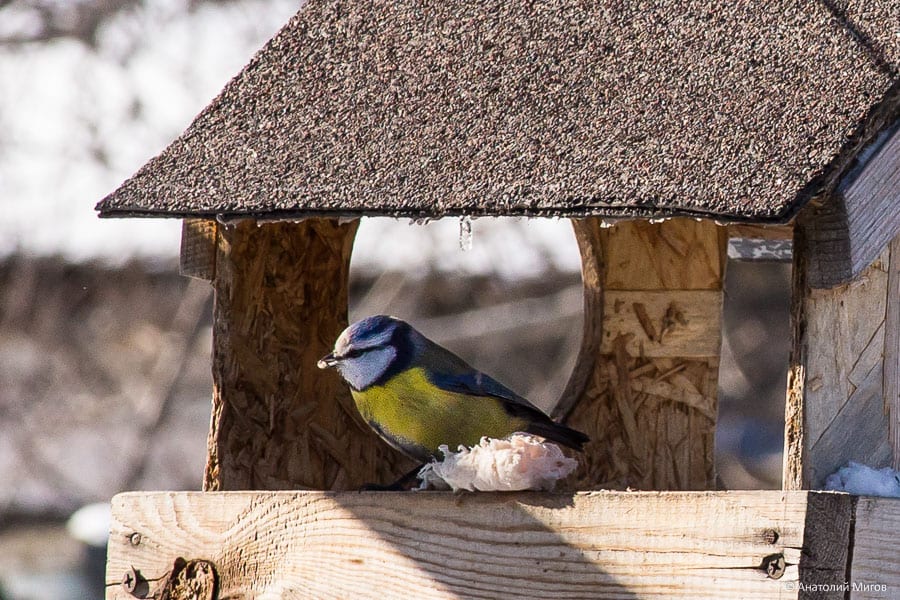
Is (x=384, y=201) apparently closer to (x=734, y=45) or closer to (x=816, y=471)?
(x=734, y=45)

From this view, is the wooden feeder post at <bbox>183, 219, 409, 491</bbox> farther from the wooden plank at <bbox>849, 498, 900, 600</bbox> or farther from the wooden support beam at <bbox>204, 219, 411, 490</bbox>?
the wooden plank at <bbox>849, 498, 900, 600</bbox>

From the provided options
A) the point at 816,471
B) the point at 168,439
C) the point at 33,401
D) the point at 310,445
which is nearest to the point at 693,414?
the point at 310,445

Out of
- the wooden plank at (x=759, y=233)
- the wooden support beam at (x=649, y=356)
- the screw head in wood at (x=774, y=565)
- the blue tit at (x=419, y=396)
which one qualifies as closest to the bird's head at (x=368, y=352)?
the blue tit at (x=419, y=396)

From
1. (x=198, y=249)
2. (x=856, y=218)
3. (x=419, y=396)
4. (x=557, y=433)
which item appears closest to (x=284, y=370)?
(x=198, y=249)

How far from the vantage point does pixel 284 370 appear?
12.5ft

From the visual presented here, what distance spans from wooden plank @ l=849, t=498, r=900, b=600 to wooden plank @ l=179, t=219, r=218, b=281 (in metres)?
1.79

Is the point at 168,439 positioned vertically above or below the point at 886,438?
below

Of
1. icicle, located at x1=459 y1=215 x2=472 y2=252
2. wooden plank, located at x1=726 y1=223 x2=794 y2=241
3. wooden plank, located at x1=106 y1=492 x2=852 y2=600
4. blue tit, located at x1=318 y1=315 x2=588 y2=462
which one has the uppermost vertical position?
wooden plank, located at x1=726 y1=223 x2=794 y2=241

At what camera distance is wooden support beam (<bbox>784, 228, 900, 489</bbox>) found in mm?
2650

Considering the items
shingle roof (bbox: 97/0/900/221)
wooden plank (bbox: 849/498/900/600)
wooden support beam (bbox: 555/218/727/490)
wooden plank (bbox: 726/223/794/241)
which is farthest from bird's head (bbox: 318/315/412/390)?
wooden plank (bbox: 726/223/794/241)

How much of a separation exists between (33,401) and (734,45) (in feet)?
24.4

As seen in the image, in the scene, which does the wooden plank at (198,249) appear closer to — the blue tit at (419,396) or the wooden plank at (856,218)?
the blue tit at (419,396)

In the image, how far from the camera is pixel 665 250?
4105 millimetres

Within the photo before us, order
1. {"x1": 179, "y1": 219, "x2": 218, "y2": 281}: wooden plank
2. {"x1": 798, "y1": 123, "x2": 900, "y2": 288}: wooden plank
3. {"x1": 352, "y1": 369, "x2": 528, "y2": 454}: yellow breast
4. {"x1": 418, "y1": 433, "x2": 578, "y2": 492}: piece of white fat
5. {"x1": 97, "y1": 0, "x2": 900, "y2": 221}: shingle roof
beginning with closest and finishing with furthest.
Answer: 1. {"x1": 798, "y1": 123, "x2": 900, "y2": 288}: wooden plank
2. {"x1": 97, "y1": 0, "x2": 900, "y2": 221}: shingle roof
3. {"x1": 418, "y1": 433, "x2": 578, "y2": 492}: piece of white fat
4. {"x1": 352, "y1": 369, "x2": 528, "y2": 454}: yellow breast
5. {"x1": 179, "y1": 219, "x2": 218, "y2": 281}: wooden plank
